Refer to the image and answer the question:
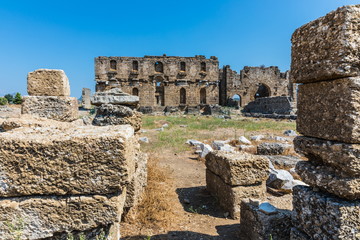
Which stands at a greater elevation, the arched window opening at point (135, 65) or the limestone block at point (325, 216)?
the arched window opening at point (135, 65)

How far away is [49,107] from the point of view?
12.0 feet

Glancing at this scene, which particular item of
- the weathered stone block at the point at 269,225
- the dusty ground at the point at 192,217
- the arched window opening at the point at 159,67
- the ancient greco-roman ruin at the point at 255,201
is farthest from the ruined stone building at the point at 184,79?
the ancient greco-roman ruin at the point at 255,201

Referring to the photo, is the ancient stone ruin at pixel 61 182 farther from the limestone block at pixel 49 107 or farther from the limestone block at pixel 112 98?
the limestone block at pixel 112 98

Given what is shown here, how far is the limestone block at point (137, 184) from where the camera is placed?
2.90 m

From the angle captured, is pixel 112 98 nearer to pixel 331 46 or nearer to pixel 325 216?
pixel 331 46

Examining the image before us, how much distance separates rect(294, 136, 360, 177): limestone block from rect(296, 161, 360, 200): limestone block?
0.05m

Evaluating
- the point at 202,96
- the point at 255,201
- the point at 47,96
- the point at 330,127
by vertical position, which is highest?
the point at 202,96

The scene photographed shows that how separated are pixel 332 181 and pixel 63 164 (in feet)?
6.95

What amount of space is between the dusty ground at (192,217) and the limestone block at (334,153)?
118 centimetres

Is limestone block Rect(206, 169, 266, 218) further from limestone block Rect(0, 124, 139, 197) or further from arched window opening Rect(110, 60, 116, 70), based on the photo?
arched window opening Rect(110, 60, 116, 70)

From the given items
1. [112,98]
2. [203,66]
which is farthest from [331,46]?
[203,66]

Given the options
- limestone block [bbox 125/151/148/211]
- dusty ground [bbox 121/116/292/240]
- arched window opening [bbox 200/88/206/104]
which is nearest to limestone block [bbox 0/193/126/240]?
dusty ground [bbox 121/116/292/240]

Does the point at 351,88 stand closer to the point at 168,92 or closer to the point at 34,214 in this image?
the point at 34,214

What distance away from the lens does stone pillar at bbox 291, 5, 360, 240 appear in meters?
1.65
